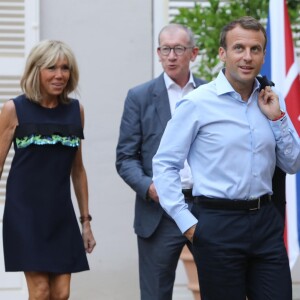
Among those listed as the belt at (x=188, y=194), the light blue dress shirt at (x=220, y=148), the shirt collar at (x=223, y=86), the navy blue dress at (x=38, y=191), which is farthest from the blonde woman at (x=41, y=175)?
the shirt collar at (x=223, y=86)

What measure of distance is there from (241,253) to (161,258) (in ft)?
4.95

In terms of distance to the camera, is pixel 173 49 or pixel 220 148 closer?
pixel 220 148

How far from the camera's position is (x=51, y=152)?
5.55m

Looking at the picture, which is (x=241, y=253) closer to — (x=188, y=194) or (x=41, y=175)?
(x=188, y=194)

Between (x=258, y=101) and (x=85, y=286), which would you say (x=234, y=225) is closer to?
(x=258, y=101)

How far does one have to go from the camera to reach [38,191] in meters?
5.56

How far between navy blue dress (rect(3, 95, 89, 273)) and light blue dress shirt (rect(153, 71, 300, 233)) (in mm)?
1034

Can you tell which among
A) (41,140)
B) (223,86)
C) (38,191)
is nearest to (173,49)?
(41,140)

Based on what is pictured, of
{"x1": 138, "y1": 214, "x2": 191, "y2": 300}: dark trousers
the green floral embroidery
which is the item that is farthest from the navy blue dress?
{"x1": 138, "y1": 214, "x2": 191, "y2": 300}: dark trousers

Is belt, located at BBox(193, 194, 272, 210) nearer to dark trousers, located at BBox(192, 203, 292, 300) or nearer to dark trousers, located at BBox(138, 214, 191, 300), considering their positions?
dark trousers, located at BBox(192, 203, 292, 300)

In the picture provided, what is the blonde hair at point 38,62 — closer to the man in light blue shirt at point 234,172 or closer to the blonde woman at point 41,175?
the blonde woman at point 41,175

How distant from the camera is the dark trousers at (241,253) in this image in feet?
14.7

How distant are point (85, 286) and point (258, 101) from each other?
10.7ft

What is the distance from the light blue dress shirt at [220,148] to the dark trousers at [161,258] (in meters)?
1.30
